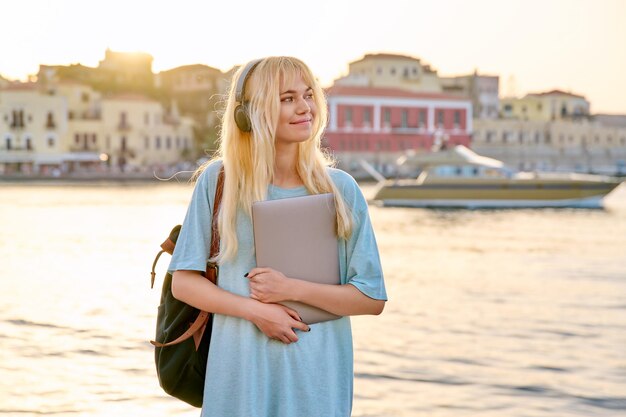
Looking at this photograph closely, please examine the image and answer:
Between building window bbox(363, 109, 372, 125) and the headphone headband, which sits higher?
building window bbox(363, 109, 372, 125)

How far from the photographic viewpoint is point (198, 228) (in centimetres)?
208

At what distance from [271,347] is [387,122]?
66719 millimetres

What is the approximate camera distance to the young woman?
2021 mm

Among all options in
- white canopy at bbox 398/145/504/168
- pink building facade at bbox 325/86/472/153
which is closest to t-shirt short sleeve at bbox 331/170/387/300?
white canopy at bbox 398/145/504/168

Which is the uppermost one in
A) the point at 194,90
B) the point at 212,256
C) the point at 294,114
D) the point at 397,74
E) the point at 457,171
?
the point at 397,74

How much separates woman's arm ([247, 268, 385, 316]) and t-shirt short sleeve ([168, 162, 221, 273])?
118mm

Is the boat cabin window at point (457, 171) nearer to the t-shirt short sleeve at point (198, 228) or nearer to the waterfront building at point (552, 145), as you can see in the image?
the t-shirt short sleeve at point (198, 228)

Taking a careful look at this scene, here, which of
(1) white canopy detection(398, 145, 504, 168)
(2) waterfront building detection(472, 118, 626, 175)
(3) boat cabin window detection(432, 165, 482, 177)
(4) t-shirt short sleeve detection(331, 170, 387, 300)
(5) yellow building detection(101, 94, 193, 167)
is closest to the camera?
(4) t-shirt short sleeve detection(331, 170, 387, 300)

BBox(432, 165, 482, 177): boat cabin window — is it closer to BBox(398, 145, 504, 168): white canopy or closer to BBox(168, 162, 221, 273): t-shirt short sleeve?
BBox(398, 145, 504, 168): white canopy

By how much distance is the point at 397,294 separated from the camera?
1121 cm

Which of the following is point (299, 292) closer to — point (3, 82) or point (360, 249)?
point (360, 249)

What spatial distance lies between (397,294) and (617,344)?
12.7ft

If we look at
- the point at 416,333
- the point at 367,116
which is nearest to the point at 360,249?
the point at 416,333

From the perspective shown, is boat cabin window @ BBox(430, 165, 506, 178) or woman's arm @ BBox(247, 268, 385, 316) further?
boat cabin window @ BBox(430, 165, 506, 178)
